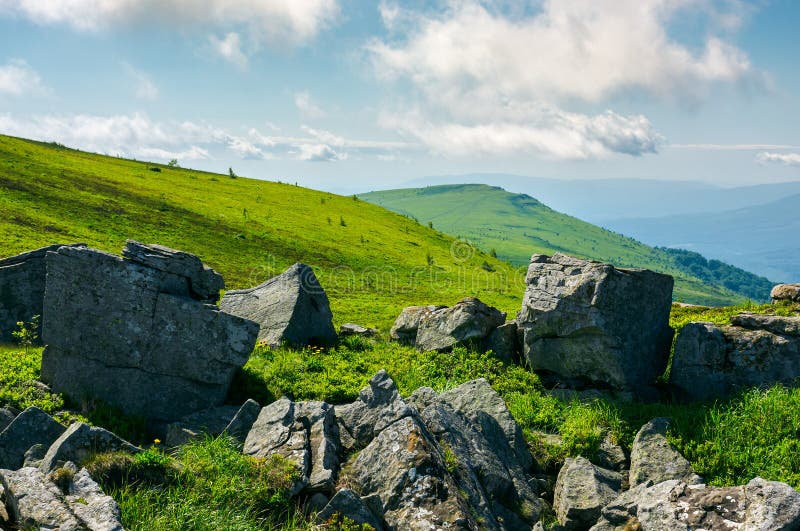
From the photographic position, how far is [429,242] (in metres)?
79.5

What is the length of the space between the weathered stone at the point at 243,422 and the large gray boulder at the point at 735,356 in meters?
12.9

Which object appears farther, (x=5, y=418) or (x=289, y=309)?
(x=289, y=309)

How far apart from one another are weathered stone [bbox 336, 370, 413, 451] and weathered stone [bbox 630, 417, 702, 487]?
578 centimetres

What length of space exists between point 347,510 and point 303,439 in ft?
8.44

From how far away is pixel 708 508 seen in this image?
32.4ft

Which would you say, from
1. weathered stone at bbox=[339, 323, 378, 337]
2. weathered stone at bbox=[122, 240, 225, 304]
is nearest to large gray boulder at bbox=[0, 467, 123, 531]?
weathered stone at bbox=[122, 240, 225, 304]

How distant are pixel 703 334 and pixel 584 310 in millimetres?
3707

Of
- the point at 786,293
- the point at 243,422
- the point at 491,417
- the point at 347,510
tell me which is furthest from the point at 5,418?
the point at 786,293

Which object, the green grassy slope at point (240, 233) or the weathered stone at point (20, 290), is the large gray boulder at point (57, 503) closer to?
the weathered stone at point (20, 290)

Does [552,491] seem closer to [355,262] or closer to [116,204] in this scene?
[355,262]

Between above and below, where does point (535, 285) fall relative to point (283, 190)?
below

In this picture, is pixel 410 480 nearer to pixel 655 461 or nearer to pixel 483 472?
pixel 483 472

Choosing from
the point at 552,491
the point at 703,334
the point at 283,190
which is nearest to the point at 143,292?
the point at 552,491

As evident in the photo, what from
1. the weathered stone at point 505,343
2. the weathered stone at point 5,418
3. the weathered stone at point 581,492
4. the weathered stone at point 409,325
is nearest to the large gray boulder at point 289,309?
the weathered stone at point 409,325
